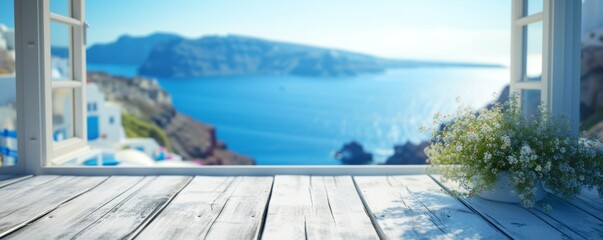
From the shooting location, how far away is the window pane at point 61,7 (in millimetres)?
2846

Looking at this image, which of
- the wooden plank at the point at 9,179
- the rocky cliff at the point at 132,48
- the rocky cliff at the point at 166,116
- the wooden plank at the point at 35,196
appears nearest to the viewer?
the wooden plank at the point at 35,196

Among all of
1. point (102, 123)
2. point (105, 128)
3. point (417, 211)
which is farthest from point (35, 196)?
point (105, 128)

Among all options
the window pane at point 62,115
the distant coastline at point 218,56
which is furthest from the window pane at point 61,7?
the distant coastline at point 218,56

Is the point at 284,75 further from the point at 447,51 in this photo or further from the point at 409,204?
the point at 409,204

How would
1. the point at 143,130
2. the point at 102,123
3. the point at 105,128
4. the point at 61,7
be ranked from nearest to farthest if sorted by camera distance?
the point at 61,7 → the point at 102,123 → the point at 105,128 → the point at 143,130

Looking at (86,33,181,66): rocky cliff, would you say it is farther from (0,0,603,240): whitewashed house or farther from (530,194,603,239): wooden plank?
(530,194,603,239): wooden plank

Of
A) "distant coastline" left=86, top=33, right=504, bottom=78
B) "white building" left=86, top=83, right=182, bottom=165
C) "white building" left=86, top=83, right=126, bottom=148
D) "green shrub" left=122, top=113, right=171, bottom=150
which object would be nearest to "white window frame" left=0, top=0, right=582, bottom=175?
"white building" left=86, top=83, right=182, bottom=165

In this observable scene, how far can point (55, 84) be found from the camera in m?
2.86

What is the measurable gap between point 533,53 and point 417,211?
43.2 inches

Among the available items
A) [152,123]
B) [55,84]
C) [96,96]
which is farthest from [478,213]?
[152,123]

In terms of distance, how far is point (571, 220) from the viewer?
196 cm

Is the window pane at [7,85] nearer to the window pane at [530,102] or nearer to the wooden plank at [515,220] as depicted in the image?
the wooden plank at [515,220]

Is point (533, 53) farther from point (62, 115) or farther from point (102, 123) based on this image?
point (102, 123)

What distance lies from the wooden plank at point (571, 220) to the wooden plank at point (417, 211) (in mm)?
245
